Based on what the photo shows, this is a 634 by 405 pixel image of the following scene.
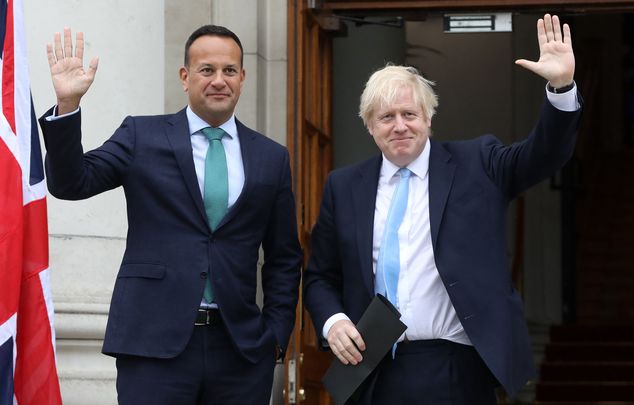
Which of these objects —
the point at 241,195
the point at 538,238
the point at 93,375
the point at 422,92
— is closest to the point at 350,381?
the point at 241,195

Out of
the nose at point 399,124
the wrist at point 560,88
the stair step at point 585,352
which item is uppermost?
the wrist at point 560,88

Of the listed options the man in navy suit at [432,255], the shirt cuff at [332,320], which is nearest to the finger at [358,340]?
the man in navy suit at [432,255]

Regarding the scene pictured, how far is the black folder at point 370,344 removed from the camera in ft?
14.5

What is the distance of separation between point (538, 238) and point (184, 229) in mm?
9547

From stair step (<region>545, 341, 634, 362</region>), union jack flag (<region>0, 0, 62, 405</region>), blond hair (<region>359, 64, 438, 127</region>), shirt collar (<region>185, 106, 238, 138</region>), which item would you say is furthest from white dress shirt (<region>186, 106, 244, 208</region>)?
stair step (<region>545, 341, 634, 362</region>)

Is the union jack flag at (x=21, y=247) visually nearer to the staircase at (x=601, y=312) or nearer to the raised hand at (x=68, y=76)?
the raised hand at (x=68, y=76)

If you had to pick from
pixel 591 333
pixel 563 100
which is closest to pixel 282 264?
pixel 563 100

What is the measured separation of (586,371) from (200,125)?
28.6 feet

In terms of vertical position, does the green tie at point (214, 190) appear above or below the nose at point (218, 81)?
below

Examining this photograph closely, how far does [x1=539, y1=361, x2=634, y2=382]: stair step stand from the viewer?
12.6m

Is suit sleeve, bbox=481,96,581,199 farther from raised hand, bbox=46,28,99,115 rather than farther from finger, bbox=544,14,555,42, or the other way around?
raised hand, bbox=46,28,99,115

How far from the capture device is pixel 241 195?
4695 mm

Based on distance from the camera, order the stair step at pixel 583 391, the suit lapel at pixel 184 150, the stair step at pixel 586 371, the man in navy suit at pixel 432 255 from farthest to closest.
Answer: the stair step at pixel 586 371, the stair step at pixel 583 391, the suit lapel at pixel 184 150, the man in navy suit at pixel 432 255

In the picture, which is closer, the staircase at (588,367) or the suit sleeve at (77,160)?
the suit sleeve at (77,160)
